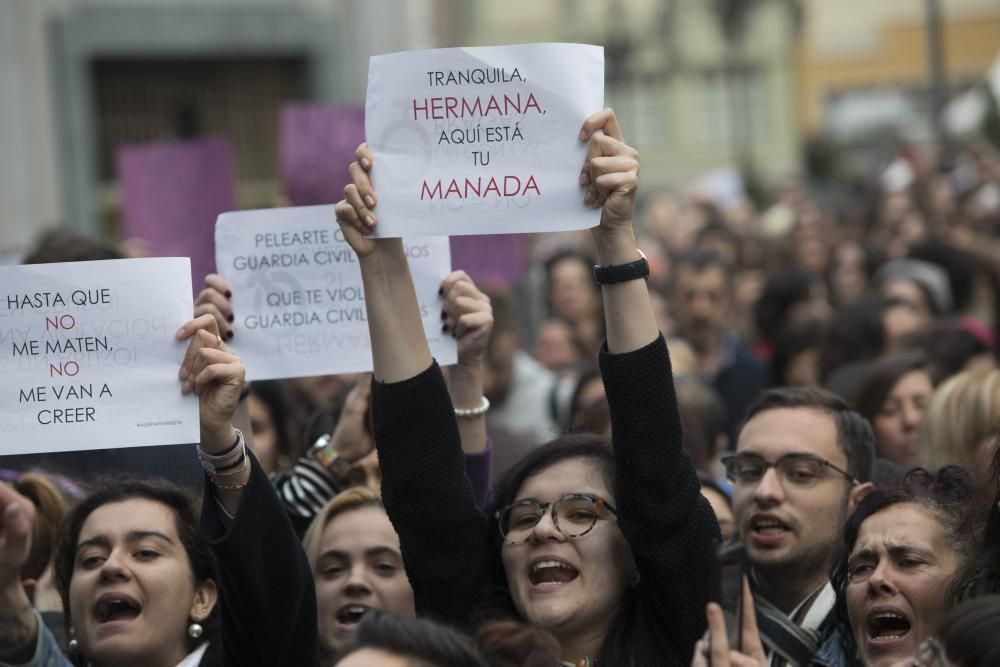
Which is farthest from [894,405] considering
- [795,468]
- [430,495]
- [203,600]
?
[203,600]

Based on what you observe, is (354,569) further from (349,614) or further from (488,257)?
(488,257)

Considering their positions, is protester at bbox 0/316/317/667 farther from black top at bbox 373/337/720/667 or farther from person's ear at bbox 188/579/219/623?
black top at bbox 373/337/720/667

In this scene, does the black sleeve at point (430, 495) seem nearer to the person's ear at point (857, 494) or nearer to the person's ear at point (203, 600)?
the person's ear at point (203, 600)

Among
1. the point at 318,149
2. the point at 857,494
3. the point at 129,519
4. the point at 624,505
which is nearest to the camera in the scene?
the point at 624,505

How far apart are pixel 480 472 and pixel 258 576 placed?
829 mm

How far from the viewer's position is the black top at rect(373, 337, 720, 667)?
3553 millimetres

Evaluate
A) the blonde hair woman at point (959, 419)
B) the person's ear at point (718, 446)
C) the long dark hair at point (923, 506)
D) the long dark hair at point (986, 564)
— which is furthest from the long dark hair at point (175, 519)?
the person's ear at point (718, 446)

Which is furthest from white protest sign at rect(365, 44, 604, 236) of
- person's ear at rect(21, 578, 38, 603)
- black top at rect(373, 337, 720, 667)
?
person's ear at rect(21, 578, 38, 603)

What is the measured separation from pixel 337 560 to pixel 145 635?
2.16ft

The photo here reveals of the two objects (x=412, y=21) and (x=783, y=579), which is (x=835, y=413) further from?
(x=412, y=21)

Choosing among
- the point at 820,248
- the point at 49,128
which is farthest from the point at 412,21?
the point at 820,248

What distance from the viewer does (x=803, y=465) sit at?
170 inches

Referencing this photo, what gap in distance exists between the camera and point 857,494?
4.25 meters

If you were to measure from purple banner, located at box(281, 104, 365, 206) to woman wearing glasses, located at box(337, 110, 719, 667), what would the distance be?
14.3 ft
